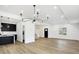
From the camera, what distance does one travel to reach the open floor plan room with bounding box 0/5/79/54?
477 centimetres

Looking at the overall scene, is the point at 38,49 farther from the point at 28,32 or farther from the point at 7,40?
the point at 7,40

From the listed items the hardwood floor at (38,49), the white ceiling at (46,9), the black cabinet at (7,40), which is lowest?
the hardwood floor at (38,49)

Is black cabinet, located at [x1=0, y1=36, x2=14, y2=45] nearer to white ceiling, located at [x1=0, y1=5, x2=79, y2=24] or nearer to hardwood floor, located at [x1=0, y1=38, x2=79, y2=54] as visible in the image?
hardwood floor, located at [x1=0, y1=38, x2=79, y2=54]

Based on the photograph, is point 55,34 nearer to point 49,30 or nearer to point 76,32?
point 49,30

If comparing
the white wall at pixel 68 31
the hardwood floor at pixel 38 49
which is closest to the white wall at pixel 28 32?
the hardwood floor at pixel 38 49

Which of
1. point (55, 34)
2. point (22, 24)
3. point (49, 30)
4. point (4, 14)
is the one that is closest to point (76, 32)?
point (55, 34)

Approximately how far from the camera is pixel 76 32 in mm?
9914

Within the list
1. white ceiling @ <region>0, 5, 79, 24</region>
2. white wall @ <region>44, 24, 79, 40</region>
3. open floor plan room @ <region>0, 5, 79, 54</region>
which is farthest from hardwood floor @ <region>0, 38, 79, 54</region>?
white wall @ <region>44, 24, 79, 40</region>

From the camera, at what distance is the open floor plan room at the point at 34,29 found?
4773mm

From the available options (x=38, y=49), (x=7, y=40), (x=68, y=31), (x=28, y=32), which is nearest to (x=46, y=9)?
(x=38, y=49)

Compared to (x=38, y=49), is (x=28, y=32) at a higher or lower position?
higher

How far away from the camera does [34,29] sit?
8438 millimetres

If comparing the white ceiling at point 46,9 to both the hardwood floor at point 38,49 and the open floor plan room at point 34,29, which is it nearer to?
the open floor plan room at point 34,29

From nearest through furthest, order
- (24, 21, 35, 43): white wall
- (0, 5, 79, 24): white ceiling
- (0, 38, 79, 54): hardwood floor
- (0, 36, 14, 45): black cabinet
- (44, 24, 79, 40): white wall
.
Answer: (0, 38, 79, 54): hardwood floor
(0, 5, 79, 24): white ceiling
(0, 36, 14, 45): black cabinet
(24, 21, 35, 43): white wall
(44, 24, 79, 40): white wall
